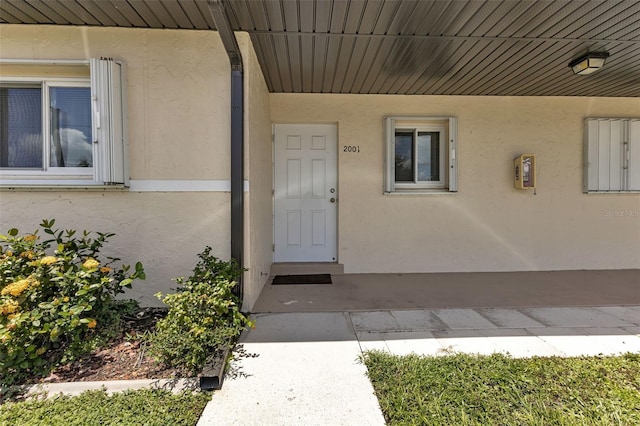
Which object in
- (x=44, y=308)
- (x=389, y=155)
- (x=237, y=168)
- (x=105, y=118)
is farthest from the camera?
(x=389, y=155)

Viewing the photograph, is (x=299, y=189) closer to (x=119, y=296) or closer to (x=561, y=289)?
(x=119, y=296)

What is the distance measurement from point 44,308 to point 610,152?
7112 millimetres

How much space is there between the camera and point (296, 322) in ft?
9.53

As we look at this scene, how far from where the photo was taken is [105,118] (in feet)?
9.38

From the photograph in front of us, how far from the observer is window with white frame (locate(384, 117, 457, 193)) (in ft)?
15.5

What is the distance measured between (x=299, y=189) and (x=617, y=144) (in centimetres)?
501

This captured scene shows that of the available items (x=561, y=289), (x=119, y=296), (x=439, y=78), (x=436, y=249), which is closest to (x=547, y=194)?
(x=561, y=289)

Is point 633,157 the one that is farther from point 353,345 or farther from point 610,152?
point 353,345

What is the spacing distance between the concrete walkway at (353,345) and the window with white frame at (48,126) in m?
2.21

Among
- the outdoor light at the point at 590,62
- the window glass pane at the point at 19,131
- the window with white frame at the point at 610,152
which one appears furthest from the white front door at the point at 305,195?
Answer: the window with white frame at the point at 610,152

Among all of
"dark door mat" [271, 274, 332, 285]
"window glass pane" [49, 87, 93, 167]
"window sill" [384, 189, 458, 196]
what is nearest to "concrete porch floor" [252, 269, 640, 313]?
"dark door mat" [271, 274, 332, 285]

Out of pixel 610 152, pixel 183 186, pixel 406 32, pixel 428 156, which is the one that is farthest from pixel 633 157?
pixel 183 186

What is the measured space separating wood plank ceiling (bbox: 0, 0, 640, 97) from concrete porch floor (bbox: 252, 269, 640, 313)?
2734 mm

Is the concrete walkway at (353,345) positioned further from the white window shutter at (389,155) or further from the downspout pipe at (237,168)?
the white window shutter at (389,155)
